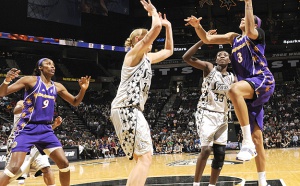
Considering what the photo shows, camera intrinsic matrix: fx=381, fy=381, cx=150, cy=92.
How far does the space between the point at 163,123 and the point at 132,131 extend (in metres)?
27.2

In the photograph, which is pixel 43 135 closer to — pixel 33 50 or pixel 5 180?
pixel 5 180

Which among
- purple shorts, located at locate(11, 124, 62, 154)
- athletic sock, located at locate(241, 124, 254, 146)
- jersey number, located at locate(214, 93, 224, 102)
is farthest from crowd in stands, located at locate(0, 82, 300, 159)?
athletic sock, located at locate(241, 124, 254, 146)

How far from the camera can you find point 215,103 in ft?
21.2

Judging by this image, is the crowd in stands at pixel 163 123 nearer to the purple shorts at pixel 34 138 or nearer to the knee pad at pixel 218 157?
the purple shorts at pixel 34 138

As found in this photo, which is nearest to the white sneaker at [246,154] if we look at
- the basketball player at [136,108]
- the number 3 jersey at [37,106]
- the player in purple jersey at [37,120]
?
the basketball player at [136,108]

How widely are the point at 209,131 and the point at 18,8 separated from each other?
85.3ft

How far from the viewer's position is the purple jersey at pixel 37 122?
18.4 feet

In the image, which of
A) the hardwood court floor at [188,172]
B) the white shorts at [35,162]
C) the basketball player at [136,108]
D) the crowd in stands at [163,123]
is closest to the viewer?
the basketball player at [136,108]

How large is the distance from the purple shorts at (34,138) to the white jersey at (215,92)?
257 cm

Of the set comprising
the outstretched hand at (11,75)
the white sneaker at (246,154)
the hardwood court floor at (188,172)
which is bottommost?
the hardwood court floor at (188,172)

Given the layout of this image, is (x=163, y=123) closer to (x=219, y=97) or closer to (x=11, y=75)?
(x=219, y=97)

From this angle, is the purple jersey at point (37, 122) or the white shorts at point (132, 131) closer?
the white shorts at point (132, 131)

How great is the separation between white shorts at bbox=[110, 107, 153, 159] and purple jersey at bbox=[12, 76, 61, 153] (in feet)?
6.15

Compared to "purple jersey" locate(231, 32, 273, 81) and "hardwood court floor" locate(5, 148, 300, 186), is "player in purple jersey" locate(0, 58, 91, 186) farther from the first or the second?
"hardwood court floor" locate(5, 148, 300, 186)
